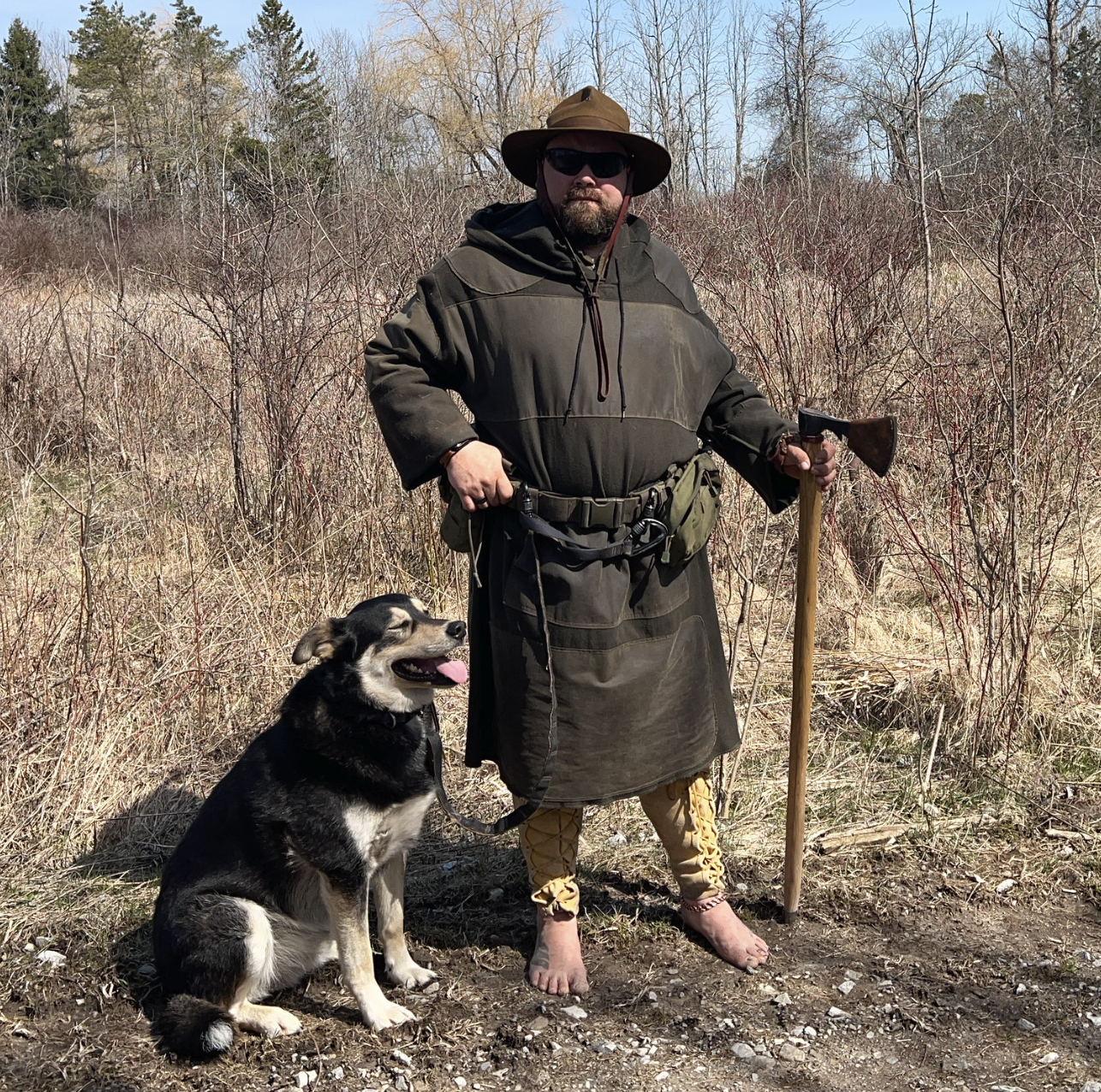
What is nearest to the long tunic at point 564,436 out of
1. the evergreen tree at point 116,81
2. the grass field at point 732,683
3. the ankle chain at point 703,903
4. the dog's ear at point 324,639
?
the dog's ear at point 324,639

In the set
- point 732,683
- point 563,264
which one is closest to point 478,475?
point 563,264

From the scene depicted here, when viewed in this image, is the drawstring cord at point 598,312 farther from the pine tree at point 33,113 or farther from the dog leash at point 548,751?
the pine tree at point 33,113

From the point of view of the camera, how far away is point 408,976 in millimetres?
3016

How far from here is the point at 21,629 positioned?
13.4 feet

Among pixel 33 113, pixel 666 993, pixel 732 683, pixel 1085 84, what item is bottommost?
pixel 666 993

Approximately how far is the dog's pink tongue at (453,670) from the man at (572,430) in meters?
0.12

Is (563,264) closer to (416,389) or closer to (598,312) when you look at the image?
(598,312)

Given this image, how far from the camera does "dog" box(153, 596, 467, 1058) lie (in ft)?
8.99

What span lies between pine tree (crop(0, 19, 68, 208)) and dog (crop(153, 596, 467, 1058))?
31.4 m

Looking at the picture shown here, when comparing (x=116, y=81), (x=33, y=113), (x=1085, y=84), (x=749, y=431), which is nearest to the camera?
(x=749, y=431)

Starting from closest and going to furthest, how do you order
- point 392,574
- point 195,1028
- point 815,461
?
point 195,1028 < point 815,461 < point 392,574

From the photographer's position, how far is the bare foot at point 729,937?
3062 millimetres

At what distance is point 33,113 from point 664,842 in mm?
36952

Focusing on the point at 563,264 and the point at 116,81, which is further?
the point at 116,81
